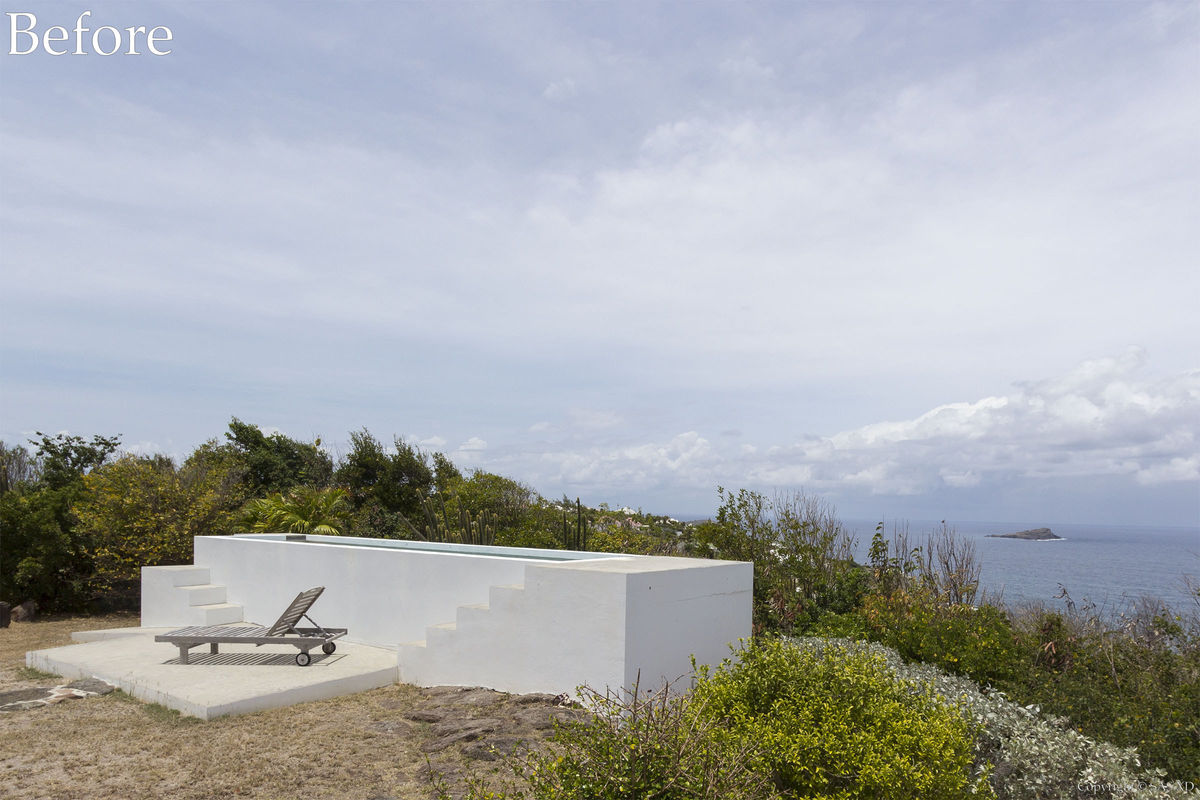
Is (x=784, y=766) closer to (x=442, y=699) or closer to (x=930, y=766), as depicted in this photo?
(x=930, y=766)

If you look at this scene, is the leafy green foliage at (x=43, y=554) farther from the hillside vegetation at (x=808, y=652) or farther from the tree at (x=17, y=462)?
the tree at (x=17, y=462)

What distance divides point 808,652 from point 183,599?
30.6 feet

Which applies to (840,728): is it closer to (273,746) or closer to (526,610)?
(526,610)

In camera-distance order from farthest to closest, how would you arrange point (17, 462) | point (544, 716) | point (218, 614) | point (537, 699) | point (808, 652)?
point (17, 462) < point (218, 614) < point (537, 699) < point (544, 716) < point (808, 652)

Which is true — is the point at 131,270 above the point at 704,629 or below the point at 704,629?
above

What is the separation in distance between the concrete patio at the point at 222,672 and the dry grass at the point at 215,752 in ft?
0.47

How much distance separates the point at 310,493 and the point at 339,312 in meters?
4.41

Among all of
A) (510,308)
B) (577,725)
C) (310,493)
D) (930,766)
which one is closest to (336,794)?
(577,725)

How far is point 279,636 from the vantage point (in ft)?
27.3

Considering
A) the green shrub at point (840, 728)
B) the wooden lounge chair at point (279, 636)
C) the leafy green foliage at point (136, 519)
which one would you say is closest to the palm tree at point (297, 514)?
the leafy green foliage at point (136, 519)

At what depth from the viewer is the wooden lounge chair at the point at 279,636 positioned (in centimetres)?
816

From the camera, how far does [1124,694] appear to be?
6707mm

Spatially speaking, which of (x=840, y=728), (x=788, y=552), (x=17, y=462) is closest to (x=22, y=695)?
(x=840, y=728)

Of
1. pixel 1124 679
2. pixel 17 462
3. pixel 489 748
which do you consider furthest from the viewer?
pixel 17 462
